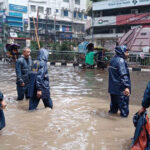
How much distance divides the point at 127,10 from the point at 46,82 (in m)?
35.1

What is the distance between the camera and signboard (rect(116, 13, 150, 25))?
1335 inches

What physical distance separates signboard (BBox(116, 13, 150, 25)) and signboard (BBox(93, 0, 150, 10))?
1781 millimetres

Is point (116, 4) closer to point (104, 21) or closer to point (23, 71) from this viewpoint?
point (104, 21)

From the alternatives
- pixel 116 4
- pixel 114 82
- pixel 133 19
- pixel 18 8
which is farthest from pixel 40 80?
pixel 18 8

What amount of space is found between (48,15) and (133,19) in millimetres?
25369

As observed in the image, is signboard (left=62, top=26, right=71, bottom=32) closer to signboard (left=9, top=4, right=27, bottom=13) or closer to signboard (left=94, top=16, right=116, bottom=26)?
Answer: signboard (left=9, top=4, right=27, bottom=13)

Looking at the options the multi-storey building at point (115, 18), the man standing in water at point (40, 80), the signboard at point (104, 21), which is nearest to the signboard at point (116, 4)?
the multi-storey building at point (115, 18)

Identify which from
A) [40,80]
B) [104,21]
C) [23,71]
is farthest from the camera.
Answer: [104,21]

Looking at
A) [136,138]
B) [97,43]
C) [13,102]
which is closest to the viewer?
[136,138]

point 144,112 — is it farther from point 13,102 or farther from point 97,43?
point 97,43

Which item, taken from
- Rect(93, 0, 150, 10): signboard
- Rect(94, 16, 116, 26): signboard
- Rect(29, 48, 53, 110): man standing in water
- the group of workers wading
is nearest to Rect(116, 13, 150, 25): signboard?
Rect(94, 16, 116, 26): signboard

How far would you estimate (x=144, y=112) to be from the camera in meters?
3.44

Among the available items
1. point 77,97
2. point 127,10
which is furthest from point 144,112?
point 127,10

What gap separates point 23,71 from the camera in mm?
6887
